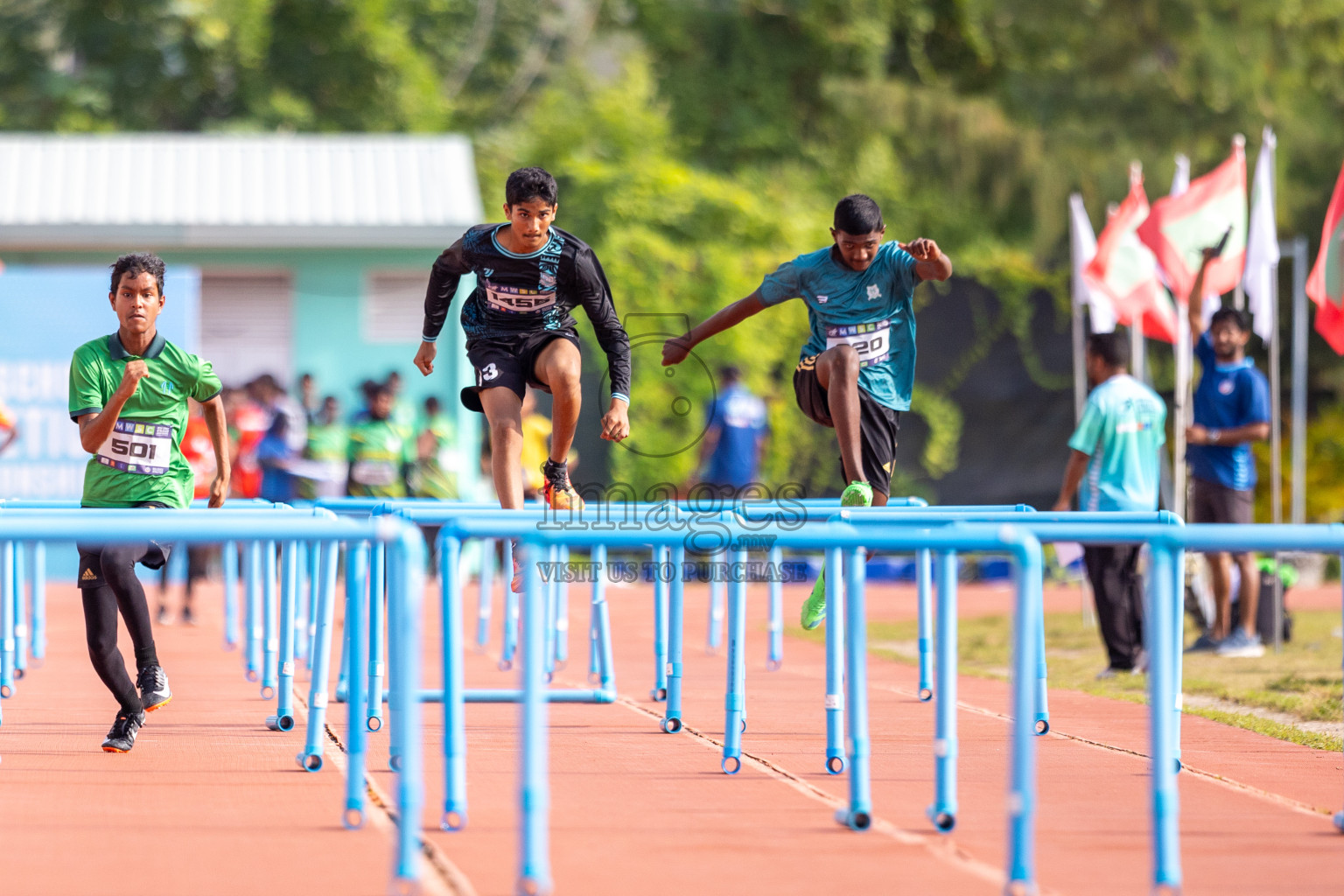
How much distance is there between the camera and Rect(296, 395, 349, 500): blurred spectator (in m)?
13.6

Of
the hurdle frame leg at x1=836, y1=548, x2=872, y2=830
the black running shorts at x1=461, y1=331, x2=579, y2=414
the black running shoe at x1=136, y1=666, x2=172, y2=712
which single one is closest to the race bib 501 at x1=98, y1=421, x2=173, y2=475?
the black running shoe at x1=136, y1=666, x2=172, y2=712

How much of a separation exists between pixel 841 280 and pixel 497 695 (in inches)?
91.0

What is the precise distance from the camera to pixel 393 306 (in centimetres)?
1788

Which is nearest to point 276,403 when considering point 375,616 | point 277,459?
point 277,459

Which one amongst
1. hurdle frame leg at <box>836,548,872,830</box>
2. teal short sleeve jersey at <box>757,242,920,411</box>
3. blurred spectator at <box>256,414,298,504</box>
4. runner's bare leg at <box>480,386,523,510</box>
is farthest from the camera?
blurred spectator at <box>256,414,298,504</box>

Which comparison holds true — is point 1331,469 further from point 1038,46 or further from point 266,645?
point 1038,46

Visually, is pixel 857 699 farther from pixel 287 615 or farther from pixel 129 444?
pixel 129 444

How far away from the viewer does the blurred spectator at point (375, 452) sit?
12.4 metres

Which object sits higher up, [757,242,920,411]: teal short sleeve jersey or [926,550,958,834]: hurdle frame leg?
[757,242,920,411]: teal short sleeve jersey

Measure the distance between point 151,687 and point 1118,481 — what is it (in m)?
5.27

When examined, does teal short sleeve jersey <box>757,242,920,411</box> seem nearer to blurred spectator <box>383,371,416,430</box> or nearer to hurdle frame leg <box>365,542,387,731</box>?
hurdle frame leg <box>365,542,387,731</box>

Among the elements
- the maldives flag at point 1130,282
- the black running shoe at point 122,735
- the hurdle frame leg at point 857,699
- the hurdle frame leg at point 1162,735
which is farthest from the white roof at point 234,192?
the hurdle frame leg at point 1162,735

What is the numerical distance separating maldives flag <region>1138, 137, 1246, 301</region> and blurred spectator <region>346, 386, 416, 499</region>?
5461 millimetres

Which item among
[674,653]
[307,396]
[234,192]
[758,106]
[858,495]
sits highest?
[758,106]
